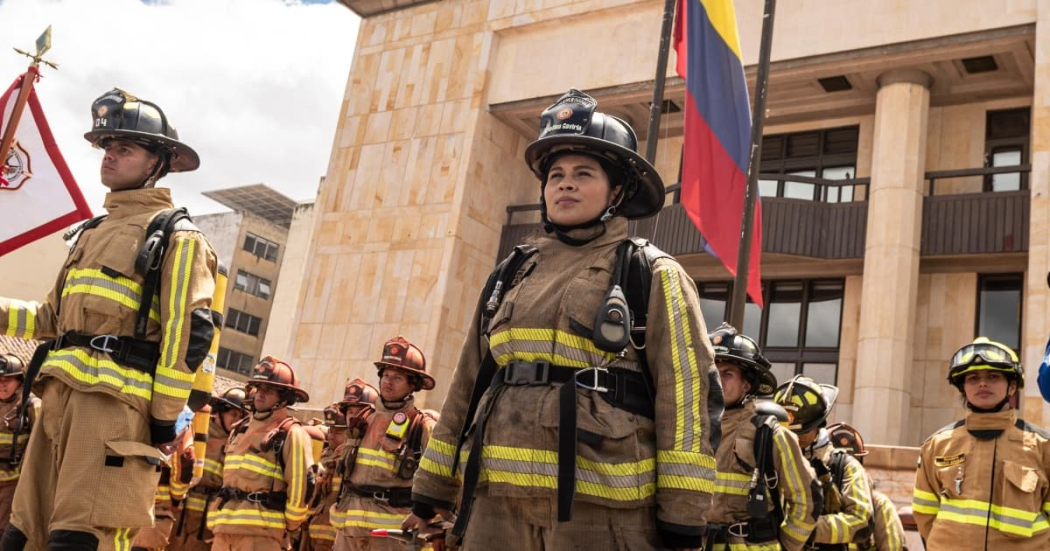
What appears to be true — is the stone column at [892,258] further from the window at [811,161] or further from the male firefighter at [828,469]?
the male firefighter at [828,469]

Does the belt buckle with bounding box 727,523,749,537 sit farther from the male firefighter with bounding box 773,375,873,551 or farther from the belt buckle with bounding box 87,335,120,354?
the belt buckle with bounding box 87,335,120,354

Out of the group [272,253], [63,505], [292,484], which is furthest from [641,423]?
[272,253]

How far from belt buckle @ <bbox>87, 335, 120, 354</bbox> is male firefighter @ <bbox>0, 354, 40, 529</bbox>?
501 centimetres

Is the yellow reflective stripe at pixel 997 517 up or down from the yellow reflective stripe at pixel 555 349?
down

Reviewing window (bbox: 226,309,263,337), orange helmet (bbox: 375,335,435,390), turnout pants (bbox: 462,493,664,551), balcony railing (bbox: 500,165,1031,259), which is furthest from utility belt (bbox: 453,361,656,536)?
window (bbox: 226,309,263,337)

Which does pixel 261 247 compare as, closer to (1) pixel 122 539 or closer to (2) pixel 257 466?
(2) pixel 257 466

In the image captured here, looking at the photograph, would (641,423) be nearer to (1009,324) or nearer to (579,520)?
(579,520)

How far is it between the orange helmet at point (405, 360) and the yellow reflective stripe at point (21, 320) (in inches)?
163

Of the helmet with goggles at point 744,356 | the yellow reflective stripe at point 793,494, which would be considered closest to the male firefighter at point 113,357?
the helmet with goggles at point 744,356

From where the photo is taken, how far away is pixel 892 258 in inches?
833

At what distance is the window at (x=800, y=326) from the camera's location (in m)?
23.8

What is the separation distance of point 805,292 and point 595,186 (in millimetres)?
21227

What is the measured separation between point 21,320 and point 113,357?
77cm

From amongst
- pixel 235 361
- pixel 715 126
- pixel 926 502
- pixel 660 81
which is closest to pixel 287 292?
pixel 235 361
